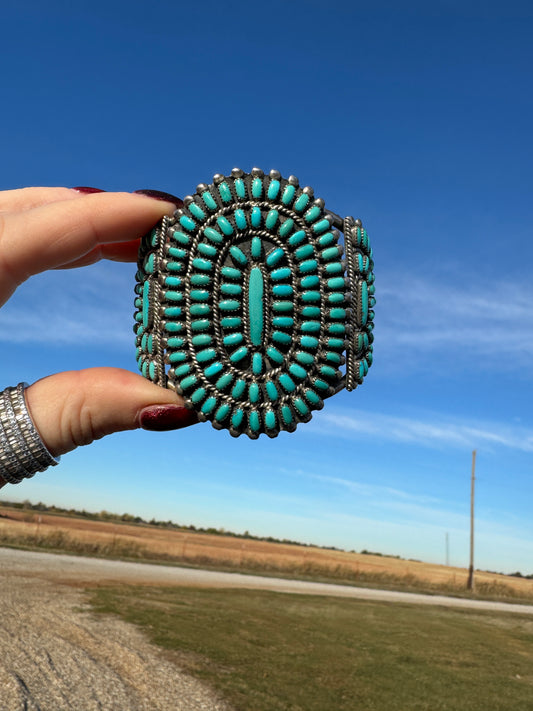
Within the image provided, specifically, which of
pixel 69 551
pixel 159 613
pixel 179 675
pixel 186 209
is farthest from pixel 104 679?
pixel 69 551

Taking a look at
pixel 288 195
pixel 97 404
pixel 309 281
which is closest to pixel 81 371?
pixel 97 404

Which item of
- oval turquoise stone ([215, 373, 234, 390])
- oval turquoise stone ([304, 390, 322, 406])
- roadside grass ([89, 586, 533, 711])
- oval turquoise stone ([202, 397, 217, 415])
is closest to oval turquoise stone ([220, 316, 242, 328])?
oval turquoise stone ([215, 373, 234, 390])

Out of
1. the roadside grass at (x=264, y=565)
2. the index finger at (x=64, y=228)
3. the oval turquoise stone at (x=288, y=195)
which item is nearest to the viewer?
the index finger at (x=64, y=228)

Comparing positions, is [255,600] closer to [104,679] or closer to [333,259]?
[104,679]

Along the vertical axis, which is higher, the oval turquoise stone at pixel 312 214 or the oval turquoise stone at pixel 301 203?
the oval turquoise stone at pixel 301 203

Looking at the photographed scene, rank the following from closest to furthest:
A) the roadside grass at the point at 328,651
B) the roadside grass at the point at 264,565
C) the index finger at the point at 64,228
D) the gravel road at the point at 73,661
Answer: the index finger at the point at 64,228 → the gravel road at the point at 73,661 → the roadside grass at the point at 328,651 → the roadside grass at the point at 264,565

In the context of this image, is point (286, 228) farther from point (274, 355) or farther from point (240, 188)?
point (274, 355)

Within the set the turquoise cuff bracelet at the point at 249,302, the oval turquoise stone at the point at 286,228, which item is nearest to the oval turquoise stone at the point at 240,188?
the turquoise cuff bracelet at the point at 249,302

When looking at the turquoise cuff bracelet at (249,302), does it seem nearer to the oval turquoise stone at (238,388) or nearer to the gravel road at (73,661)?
the oval turquoise stone at (238,388)
